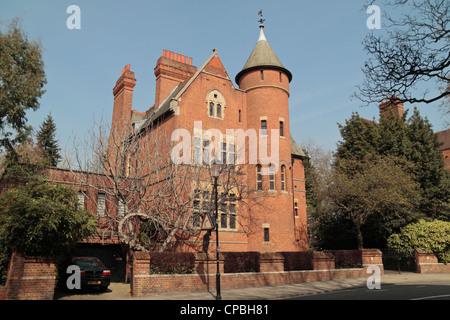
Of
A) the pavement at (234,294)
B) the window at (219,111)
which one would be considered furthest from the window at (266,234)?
the window at (219,111)

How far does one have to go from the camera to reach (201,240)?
2348 centimetres

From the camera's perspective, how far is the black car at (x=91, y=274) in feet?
50.1

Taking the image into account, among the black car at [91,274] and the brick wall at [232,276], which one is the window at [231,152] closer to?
the brick wall at [232,276]

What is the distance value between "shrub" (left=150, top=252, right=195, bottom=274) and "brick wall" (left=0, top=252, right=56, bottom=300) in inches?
165

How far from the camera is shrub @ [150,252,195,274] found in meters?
15.8

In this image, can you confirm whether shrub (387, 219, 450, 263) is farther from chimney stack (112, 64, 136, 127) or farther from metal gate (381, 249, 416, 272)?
chimney stack (112, 64, 136, 127)

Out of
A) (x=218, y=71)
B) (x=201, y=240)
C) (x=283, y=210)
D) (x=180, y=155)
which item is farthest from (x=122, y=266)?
(x=218, y=71)

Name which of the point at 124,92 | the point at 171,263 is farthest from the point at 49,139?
the point at 171,263

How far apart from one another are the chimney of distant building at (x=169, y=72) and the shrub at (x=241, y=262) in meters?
19.1

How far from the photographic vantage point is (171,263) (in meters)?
16.2

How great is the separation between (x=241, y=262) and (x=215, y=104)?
1311 cm

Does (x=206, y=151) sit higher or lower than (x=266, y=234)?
higher

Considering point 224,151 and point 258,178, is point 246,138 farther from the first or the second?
point 258,178

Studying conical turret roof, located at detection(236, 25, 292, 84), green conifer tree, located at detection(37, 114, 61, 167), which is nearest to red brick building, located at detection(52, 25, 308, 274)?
conical turret roof, located at detection(236, 25, 292, 84)
